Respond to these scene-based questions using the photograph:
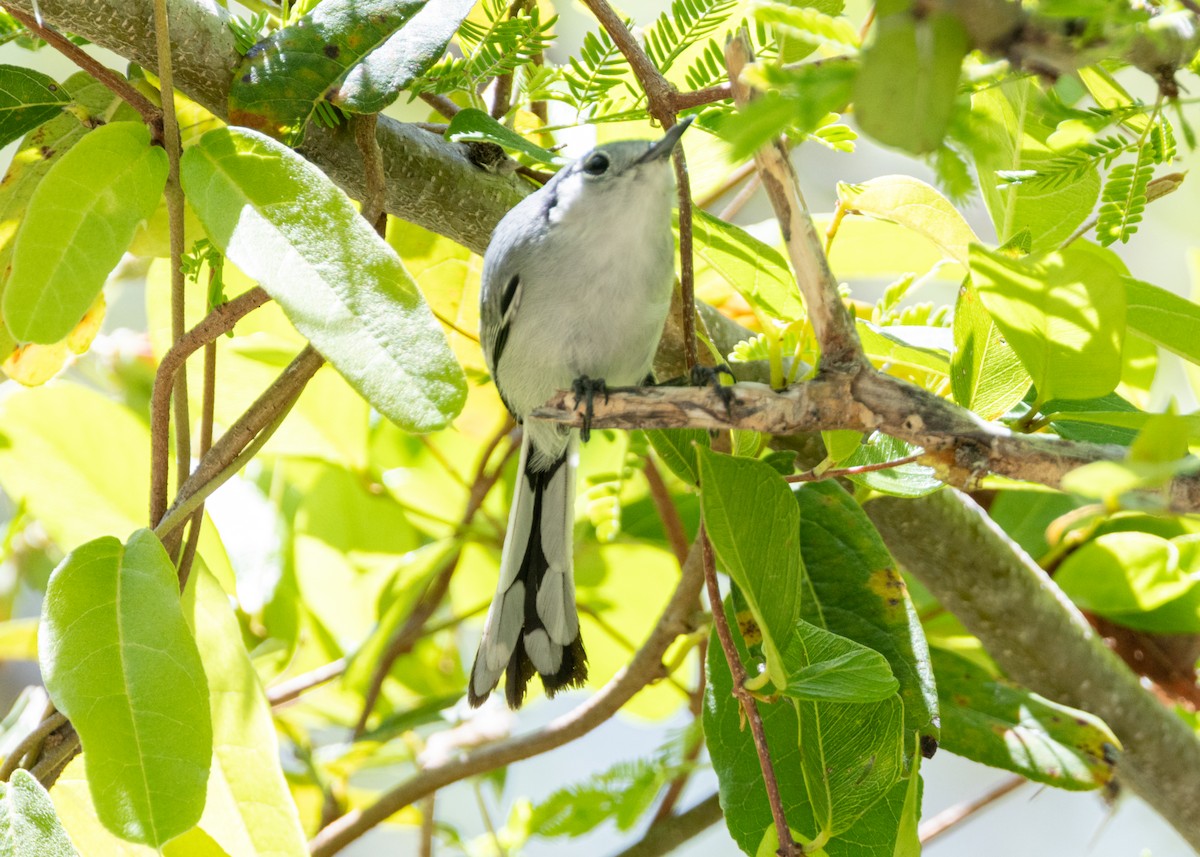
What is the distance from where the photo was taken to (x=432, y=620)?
1.35m

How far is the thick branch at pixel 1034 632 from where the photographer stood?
0.86 m

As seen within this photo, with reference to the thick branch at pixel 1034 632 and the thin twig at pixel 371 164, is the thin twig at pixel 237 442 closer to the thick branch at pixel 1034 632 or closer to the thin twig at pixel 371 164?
the thin twig at pixel 371 164

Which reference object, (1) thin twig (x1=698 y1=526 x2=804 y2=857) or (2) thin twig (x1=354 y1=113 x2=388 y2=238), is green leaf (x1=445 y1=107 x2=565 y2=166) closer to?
(2) thin twig (x1=354 y1=113 x2=388 y2=238)

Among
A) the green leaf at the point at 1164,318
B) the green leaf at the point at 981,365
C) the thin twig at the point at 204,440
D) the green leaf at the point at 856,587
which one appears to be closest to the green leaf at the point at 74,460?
the thin twig at the point at 204,440

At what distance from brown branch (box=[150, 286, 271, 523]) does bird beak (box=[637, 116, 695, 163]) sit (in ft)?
0.98

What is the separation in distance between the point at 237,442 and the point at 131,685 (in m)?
0.20

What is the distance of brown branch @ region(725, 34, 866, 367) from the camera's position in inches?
19.6

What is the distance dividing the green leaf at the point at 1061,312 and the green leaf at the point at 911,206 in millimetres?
208

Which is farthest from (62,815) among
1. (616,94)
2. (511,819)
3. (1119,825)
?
(1119,825)

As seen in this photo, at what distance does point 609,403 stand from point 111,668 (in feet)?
1.03

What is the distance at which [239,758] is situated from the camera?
70 cm

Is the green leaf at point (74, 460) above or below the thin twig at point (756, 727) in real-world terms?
above

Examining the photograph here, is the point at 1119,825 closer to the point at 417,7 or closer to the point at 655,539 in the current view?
the point at 655,539

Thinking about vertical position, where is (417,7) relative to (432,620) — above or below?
above
